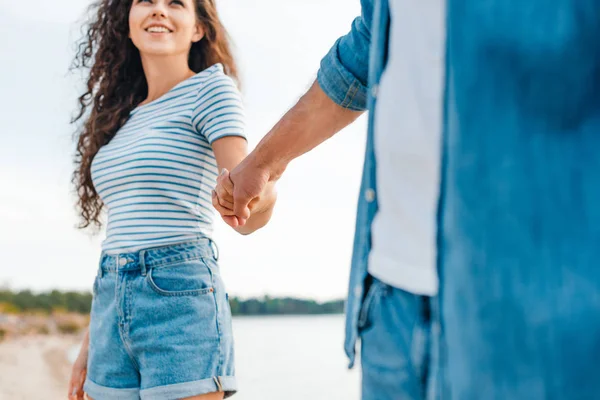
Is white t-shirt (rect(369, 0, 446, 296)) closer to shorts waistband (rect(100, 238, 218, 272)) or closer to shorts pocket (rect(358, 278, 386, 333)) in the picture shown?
shorts pocket (rect(358, 278, 386, 333))

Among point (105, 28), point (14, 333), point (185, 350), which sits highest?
point (105, 28)

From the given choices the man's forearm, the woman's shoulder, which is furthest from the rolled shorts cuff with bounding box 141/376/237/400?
the woman's shoulder

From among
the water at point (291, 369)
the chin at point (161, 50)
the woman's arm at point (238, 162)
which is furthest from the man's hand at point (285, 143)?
the water at point (291, 369)

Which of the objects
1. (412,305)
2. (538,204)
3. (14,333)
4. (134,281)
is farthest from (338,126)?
(14,333)

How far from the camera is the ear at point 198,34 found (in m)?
2.35

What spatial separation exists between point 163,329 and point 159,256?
7.5 inches

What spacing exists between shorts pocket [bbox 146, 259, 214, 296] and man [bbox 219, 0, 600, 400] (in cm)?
105

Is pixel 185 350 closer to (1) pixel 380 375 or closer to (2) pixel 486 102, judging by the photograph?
(1) pixel 380 375

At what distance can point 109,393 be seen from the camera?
185 cm

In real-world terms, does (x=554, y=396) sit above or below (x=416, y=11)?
below

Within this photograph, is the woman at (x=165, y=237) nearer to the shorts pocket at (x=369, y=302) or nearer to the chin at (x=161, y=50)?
the chin at (x=161, y=50)

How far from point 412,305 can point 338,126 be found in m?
0.50

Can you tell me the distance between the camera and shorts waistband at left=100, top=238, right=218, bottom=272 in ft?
6.03

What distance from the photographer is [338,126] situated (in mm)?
1396
